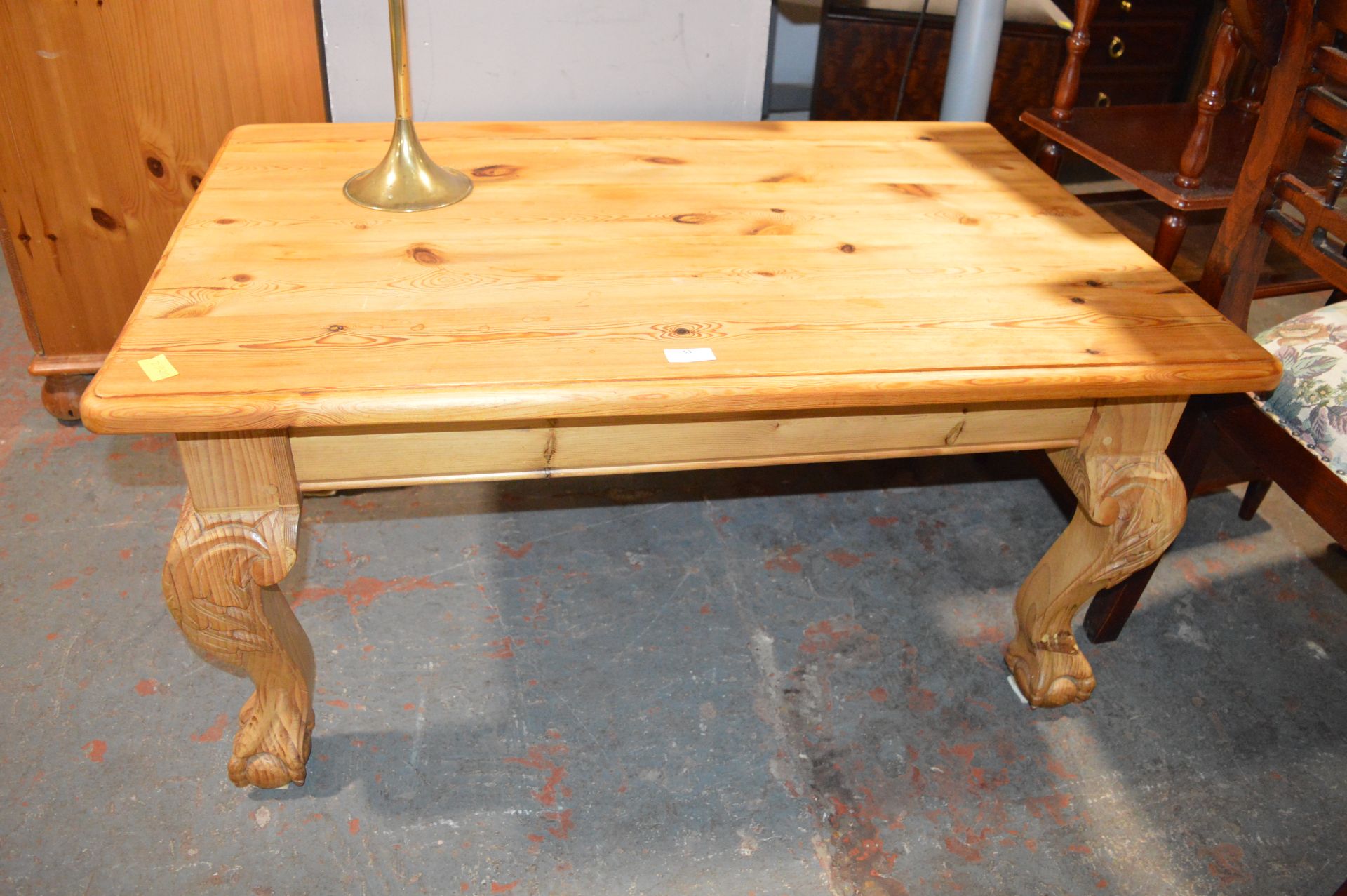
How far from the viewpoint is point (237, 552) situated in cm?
121

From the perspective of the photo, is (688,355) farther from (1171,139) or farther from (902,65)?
(902,65)

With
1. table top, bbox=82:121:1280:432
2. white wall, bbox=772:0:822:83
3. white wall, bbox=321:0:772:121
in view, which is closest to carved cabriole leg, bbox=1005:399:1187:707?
table top, bbox=82:121:1280:432

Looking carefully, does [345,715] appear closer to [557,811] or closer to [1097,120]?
[557,811]

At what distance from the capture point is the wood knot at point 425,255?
1.32 meters

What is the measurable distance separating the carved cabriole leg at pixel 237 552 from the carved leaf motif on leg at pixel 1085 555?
104cm

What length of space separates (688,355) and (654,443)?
0.14 meters

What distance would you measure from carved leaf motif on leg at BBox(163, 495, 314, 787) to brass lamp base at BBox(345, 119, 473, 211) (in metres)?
0.48

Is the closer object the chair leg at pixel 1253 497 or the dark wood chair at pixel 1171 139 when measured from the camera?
the dark wood chair at pixel 1171 139

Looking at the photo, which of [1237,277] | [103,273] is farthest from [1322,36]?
[103,273]

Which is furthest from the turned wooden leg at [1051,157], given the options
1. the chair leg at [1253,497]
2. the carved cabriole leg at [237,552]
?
the carved cabriole leg at [237,552]

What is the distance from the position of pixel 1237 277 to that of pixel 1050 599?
0.56 metres

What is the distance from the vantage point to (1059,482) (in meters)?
→ 2.13

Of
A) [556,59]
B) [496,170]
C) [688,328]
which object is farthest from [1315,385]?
[556,59]

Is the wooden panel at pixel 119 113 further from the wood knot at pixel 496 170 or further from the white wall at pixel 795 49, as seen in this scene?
the white wall at pixel 795 49
